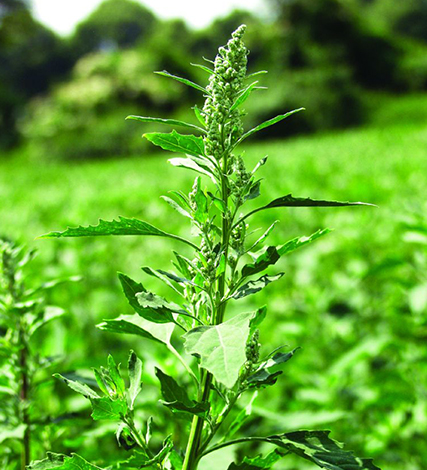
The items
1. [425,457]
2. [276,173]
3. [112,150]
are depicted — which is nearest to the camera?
[425,457]

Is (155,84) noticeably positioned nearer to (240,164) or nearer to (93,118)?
(93,118)

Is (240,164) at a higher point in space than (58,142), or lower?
lower

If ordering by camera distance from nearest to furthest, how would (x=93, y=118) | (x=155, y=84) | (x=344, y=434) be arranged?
(x=344, y=434)
(x=93, y=118)
(x=155, y=84)

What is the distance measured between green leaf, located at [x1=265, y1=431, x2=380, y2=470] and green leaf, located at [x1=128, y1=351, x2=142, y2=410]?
0.66 ft

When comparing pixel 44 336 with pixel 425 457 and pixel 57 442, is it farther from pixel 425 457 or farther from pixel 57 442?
pixel 425 457

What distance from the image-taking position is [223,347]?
58 centimetres

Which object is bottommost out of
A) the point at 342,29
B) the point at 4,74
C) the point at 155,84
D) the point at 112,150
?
the point at 112,150

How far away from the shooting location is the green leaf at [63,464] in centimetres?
69

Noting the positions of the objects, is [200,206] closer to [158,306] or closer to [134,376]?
[158,306]

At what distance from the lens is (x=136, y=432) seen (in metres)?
0.76

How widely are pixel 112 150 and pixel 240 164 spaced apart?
20.0 m

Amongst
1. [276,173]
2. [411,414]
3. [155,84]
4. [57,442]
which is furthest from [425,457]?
[155,84]

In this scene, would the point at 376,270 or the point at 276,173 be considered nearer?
the point at 376,270

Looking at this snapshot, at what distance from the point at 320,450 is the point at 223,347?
10.3 inches
